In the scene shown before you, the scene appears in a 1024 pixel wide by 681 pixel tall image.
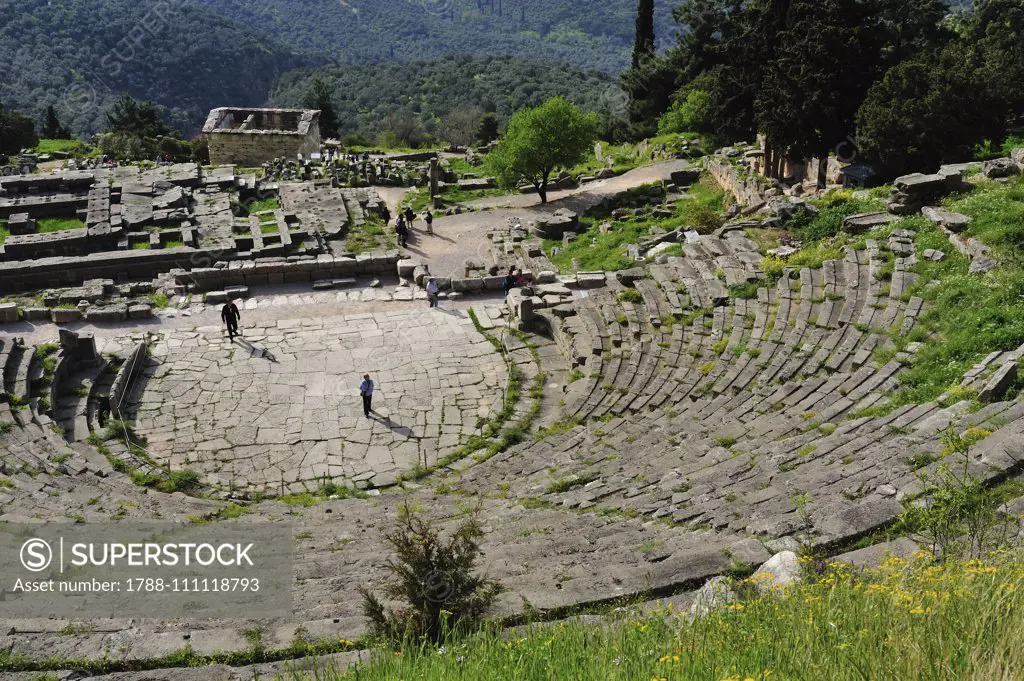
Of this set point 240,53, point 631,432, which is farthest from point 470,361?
point 240,53

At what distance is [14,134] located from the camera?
141ft

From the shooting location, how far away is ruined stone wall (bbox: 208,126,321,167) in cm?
3994

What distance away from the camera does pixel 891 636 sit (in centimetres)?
514

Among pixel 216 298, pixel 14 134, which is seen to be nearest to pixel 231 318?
pixel 216 298

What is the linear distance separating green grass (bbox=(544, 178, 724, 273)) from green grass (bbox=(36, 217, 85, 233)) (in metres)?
16.1

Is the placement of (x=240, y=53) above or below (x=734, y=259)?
above

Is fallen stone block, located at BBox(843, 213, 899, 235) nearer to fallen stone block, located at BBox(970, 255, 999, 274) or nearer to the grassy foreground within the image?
fallen stone block, located at BBox(970, 255, 999, 274)

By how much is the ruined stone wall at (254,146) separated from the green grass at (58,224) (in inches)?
486

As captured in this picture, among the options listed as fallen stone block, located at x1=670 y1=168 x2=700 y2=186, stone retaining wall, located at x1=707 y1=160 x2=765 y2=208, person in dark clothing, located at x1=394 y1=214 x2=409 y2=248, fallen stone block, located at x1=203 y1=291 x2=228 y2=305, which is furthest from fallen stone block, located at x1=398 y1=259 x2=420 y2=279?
fallen stone block, located at x1=670 y1=168 x2=700 y2=186

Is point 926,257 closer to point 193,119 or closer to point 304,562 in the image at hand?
point 304,562

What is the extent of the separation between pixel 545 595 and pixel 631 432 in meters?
6.11

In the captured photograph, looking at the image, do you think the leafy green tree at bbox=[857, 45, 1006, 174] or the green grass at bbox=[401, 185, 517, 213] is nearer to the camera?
the leafy green tree at bbox=[857, 45, 1006, 174]

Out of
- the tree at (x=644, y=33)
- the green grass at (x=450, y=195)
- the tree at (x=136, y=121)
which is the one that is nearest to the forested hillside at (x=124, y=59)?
the tree at (x=136, y=121)

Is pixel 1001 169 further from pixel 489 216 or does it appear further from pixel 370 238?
pixel 370 238
